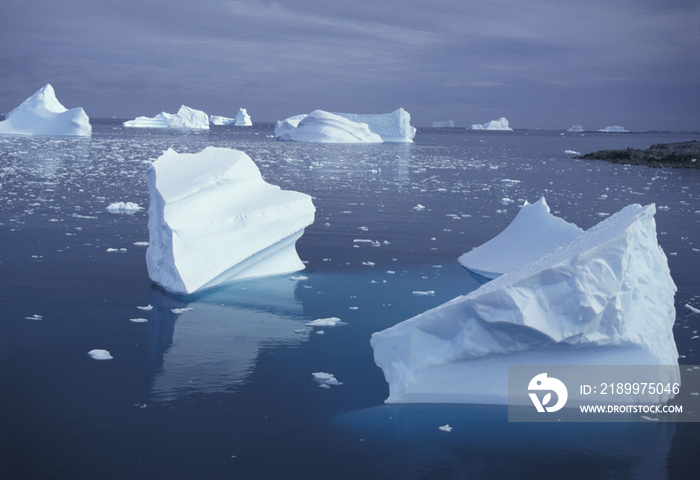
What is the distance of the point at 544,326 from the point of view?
4773mm

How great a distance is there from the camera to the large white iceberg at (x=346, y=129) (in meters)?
53.1

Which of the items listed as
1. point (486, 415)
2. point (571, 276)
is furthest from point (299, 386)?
point (571, 276)

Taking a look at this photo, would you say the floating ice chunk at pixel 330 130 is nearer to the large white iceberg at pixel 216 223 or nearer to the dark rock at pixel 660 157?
the dark rock at pixel 660 157

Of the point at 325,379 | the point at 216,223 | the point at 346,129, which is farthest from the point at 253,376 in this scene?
the point at 346,129

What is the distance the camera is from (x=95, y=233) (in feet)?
37.5

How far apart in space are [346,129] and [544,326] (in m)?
49.4

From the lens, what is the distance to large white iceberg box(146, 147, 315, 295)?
26.1 ft

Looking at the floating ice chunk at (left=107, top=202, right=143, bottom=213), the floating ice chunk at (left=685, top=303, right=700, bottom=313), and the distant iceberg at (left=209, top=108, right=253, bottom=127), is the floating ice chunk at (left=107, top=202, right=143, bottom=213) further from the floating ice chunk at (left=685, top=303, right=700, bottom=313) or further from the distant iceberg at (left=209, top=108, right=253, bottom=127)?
the distant iceberg at (left=209, top=108, right=253, bottom=127)

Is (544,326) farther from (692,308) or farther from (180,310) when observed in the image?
(180,310)

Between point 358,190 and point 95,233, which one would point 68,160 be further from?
point 95,233

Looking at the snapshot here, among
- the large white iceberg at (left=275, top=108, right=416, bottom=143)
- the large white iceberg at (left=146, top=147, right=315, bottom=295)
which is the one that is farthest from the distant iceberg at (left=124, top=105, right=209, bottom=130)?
the large white iceberg at (left=146, top=147, right=315, bottom=295)

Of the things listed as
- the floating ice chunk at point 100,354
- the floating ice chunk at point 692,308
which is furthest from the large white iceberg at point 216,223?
the floating ice chunk at point 692,308

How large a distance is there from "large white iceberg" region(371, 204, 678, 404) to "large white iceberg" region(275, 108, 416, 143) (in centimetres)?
4832

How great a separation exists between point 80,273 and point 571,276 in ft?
21.8
